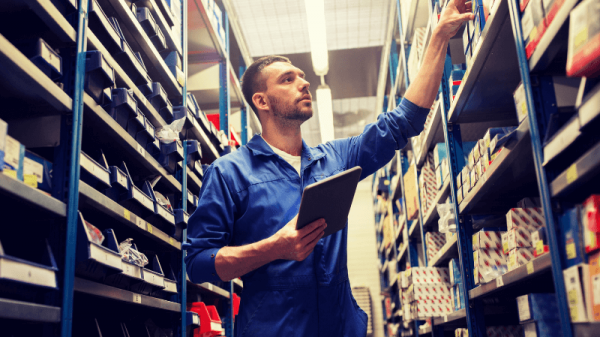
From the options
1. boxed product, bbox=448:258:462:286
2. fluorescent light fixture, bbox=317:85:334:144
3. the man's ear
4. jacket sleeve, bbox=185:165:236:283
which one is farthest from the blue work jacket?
fluorescent light fixture, bbox=317:85:334:144

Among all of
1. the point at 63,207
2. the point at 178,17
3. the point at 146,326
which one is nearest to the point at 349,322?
the point at 63,207

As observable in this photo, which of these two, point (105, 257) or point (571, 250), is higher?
point (105, 257)

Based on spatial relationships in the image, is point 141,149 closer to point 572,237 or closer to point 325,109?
point 572,237

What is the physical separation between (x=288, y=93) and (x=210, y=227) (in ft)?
2.53

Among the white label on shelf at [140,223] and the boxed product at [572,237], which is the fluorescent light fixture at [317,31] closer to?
the white label on shelf at [140,223]

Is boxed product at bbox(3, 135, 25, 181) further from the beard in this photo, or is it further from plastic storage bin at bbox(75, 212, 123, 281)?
the beard

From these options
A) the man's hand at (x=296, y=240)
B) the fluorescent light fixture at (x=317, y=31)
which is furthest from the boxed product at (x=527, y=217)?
the fluorescent light fixture at (x=317, y=31)

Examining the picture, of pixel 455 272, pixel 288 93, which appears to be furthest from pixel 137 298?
pixel 455 272

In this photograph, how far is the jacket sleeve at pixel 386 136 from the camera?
2102 millimetres

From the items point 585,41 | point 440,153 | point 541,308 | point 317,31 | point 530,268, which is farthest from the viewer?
point 317,31

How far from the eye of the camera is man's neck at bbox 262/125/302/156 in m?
2.19

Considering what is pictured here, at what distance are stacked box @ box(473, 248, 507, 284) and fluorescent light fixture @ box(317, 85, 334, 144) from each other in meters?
3.88

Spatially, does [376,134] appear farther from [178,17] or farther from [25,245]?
[178,17]

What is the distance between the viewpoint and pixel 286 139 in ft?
7.23
